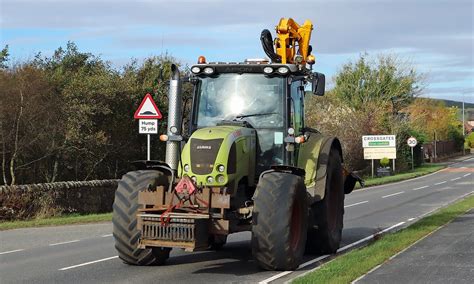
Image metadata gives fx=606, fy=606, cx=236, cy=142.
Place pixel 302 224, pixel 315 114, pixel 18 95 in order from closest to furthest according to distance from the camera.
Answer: pixel 302 224 → pixel 18 95 → pixel 315 114

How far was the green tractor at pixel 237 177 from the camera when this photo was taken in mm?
8008

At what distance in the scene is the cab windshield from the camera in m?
9.52

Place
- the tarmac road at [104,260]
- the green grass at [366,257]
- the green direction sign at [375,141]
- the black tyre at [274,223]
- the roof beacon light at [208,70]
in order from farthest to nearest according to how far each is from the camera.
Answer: the green direction sign at [375,141], the roof beacon light at [208,70], the tarmac road at [104,260], the black tyre at [274,223], the green grass at [366,257]

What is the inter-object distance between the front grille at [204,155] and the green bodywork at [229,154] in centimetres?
4

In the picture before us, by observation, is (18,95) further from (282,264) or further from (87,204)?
(282,264)

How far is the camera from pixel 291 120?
9648 millimetres

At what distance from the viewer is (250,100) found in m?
9.55

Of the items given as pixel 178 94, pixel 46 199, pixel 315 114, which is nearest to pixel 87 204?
pixel 46 199

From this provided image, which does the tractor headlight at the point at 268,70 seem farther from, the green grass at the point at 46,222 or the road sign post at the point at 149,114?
the green grass at the point at 46,222

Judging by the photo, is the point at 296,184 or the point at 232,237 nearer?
the point at 296,184

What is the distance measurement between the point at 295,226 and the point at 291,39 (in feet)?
14.3

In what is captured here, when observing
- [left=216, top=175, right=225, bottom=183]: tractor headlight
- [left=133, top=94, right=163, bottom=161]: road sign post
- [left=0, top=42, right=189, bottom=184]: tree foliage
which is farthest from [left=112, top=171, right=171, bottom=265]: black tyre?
[left=0, top=42, right=189, bottom=184]: tree foliage

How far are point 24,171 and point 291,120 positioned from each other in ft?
49.9

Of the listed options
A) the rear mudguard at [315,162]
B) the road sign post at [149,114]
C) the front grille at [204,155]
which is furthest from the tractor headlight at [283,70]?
the road sign post at [149,114]
